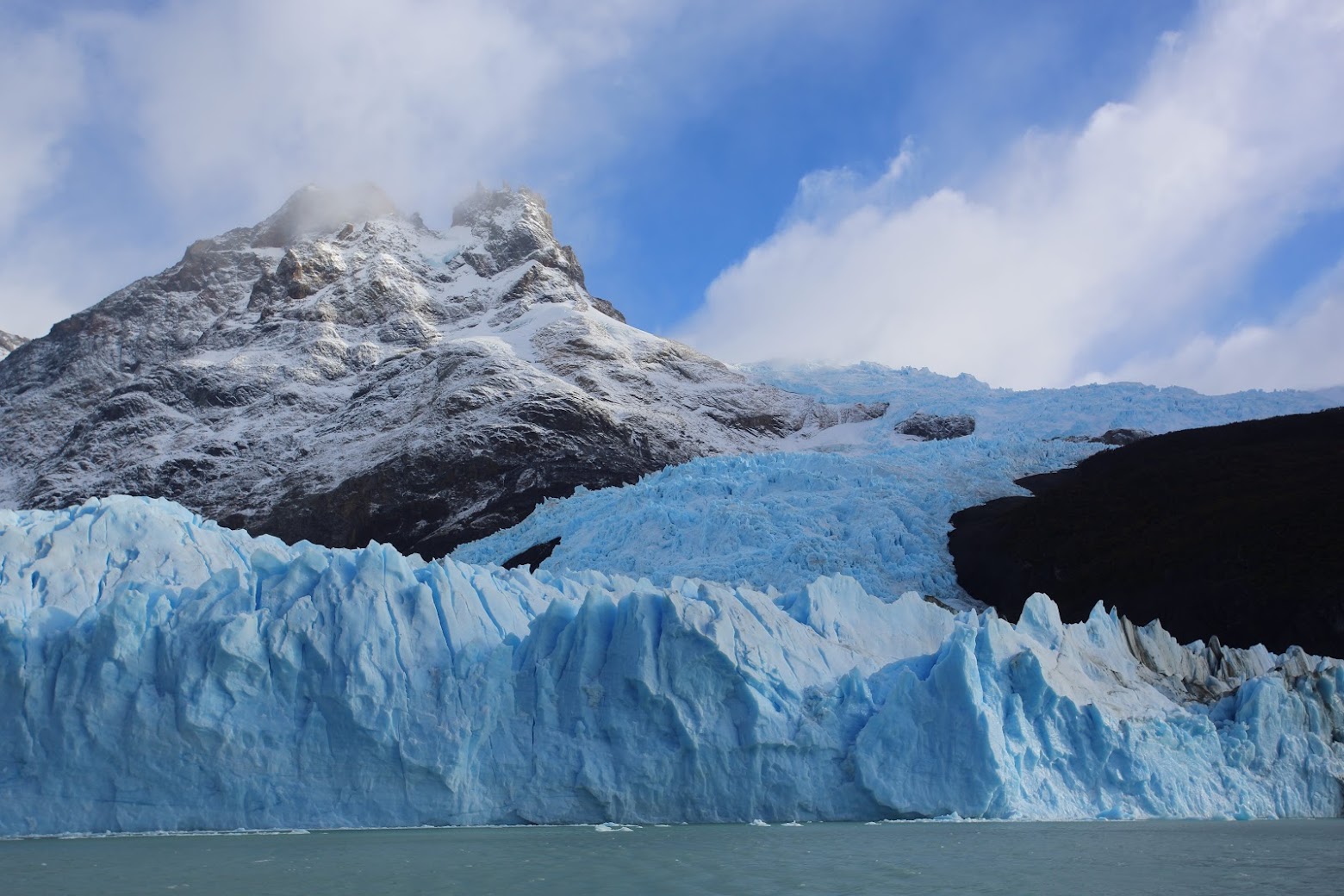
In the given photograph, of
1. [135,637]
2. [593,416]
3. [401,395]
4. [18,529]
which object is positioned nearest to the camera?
[135,637]

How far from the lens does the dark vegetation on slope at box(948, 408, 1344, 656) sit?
89.5 feet

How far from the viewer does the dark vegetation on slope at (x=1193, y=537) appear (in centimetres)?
2728

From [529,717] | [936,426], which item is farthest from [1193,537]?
[936,426]

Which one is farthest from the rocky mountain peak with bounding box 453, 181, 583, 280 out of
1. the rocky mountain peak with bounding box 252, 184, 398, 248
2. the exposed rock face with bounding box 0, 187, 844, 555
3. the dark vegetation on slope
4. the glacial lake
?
the glacial lake

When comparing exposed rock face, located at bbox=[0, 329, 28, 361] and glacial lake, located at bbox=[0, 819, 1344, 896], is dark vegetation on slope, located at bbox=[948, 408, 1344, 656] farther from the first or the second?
exposed rock face, located at bbox=[0, 329, 28, 361]

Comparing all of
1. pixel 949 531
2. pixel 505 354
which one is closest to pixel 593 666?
pixel 949 531

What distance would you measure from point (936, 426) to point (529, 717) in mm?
51923

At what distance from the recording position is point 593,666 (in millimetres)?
16578

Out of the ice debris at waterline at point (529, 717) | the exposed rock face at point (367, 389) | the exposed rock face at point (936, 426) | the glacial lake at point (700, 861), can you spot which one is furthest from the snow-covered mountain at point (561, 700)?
the exposed rock face at point (936, 426)

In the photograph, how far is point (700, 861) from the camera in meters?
12.5

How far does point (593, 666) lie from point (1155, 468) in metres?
29.0

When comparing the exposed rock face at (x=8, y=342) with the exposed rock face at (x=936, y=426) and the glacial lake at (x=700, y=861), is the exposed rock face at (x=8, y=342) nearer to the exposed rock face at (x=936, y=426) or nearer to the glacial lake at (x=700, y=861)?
the exposed rock face at (x=936, y=426)

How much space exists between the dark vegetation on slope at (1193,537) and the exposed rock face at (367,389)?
30373 mm

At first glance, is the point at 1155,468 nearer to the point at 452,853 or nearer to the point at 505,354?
the point at 452,853
